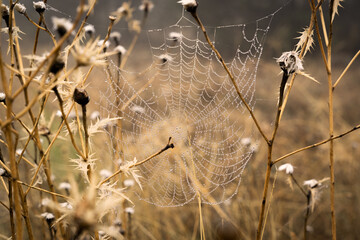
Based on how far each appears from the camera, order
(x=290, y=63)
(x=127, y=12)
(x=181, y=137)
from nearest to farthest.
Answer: (x=290, y=63) < (x=127, y=12) < (x=181, y=137)

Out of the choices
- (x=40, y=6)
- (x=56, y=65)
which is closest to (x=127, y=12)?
(x=40, y=6)

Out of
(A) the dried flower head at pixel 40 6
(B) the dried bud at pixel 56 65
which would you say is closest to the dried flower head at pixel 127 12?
(A) the dried flower head at pixel 40 6

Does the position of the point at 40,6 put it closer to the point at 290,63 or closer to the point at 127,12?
the point at 127,12

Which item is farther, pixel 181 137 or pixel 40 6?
pixel 181 137

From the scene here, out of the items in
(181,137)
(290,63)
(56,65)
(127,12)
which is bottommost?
(56,65)

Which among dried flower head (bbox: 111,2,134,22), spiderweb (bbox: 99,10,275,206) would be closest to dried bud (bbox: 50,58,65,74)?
dried flower head (bbox: 111,2,134,22)

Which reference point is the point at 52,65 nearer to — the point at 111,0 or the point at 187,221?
the point at 187,221

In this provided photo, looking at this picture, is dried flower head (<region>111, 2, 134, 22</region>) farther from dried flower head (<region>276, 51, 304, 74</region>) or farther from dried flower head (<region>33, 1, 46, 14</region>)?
dried flower head (<region>276, 51, 304, 74</region>)

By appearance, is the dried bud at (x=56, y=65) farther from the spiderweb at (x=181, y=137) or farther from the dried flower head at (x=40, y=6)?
the spiderweb at (x=181, y=137)

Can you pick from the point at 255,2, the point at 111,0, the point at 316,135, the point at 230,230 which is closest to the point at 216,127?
the point at 316,135
